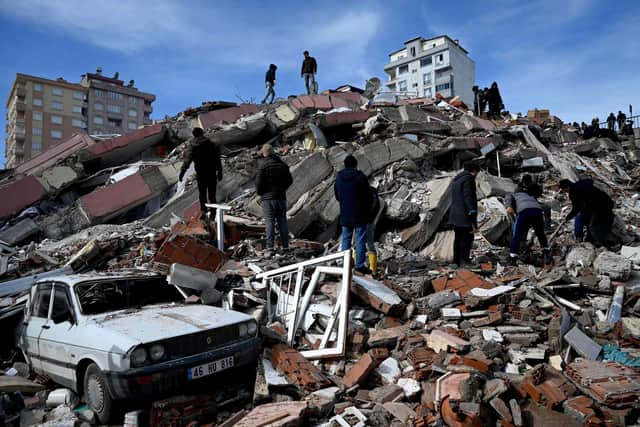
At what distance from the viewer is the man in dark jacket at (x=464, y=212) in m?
6.50

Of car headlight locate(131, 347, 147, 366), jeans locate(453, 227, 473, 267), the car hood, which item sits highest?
jeans locate(453, 227, 473, 267)

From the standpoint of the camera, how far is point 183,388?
12.2 ft

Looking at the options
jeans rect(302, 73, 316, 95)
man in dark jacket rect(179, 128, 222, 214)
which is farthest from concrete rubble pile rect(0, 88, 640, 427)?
jeans rect(302, 73, 316, 95)

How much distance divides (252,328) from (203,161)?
3980 mm

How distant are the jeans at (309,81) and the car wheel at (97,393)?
44.4ft

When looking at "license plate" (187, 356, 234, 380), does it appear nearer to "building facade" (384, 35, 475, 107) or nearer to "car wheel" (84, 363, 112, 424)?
"car wheel" (84, 363, 112, 424)

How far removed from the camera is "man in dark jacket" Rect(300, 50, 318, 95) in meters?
16.0

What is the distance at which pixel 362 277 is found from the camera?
18.7ft

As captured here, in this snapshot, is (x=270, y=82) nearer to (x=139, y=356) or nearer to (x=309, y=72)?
(x=309, y=72)

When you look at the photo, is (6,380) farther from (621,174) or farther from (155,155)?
(621,174)

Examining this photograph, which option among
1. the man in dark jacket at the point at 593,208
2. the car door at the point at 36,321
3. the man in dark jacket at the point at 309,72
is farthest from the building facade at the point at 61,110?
the man in dark jacket at the point at 593,208

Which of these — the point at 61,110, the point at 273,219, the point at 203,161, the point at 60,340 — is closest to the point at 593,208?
the point at 273,219

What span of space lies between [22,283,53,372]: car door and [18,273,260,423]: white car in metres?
0.01

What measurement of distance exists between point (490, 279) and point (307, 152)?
6.09 m
